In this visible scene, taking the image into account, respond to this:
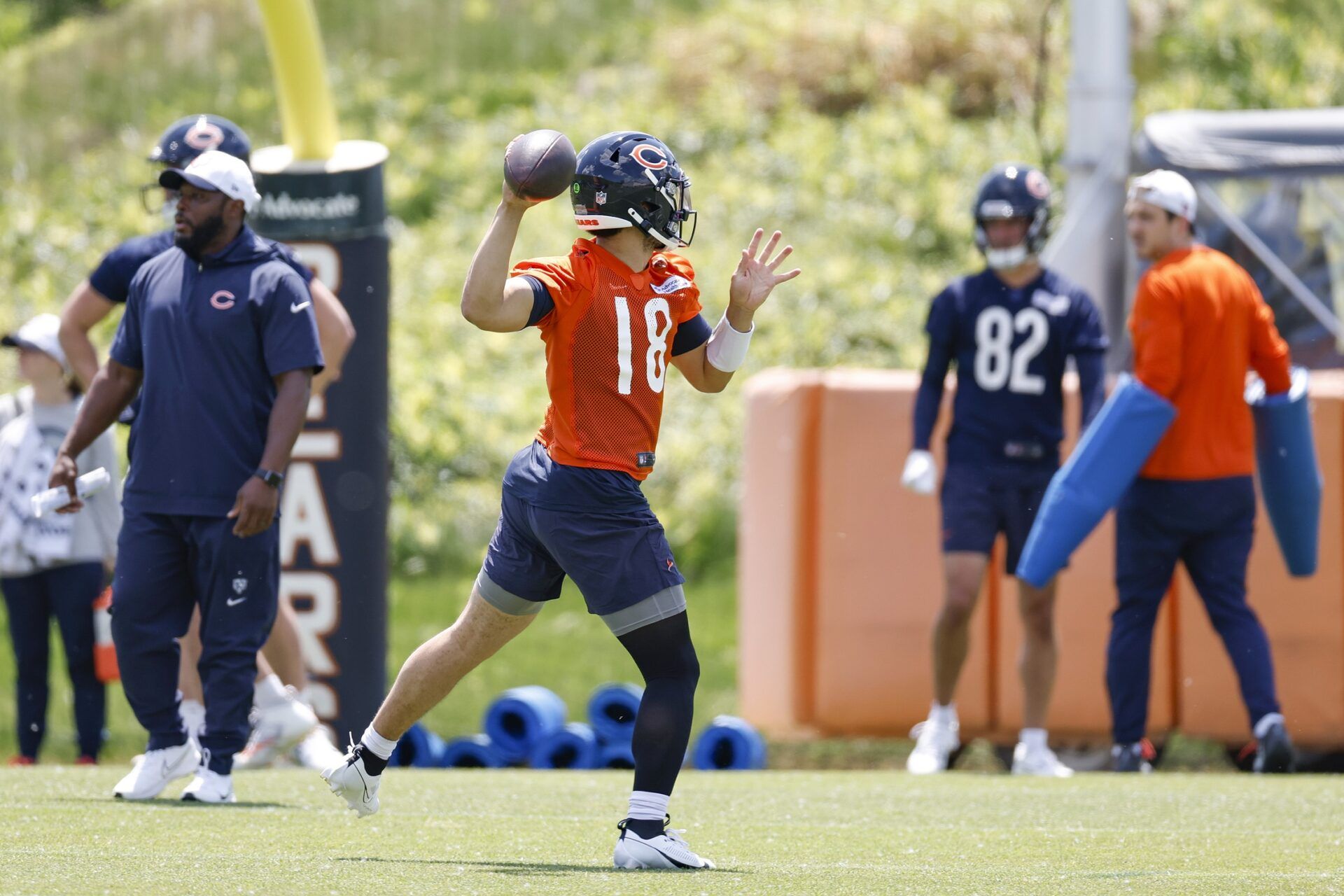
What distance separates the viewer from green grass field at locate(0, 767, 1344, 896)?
4113mm

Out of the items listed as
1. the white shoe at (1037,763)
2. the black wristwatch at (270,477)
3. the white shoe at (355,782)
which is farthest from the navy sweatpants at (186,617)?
the white shoe at (1037,763)

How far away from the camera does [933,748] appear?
7516 millimetres

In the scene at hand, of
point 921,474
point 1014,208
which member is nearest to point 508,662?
point 921,474

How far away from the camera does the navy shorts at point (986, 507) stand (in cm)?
740

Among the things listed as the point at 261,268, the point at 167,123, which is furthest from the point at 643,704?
the point at 167,123

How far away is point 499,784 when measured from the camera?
6.64 m

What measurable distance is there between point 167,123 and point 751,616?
13003 mm

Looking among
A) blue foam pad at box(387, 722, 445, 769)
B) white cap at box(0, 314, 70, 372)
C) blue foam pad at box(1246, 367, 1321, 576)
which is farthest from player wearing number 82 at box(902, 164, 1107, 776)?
white cap at box(0, 314, 70, 372)

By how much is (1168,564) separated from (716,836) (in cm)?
271

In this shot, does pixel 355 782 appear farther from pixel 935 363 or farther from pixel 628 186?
pixel 935 363

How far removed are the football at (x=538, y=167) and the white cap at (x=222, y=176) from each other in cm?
159

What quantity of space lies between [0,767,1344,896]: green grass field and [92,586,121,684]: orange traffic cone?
140 cm

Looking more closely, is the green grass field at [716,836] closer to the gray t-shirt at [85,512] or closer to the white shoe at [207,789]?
the white shoe at [207,789]

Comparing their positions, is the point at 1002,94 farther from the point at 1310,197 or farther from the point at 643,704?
the point at 643,704
